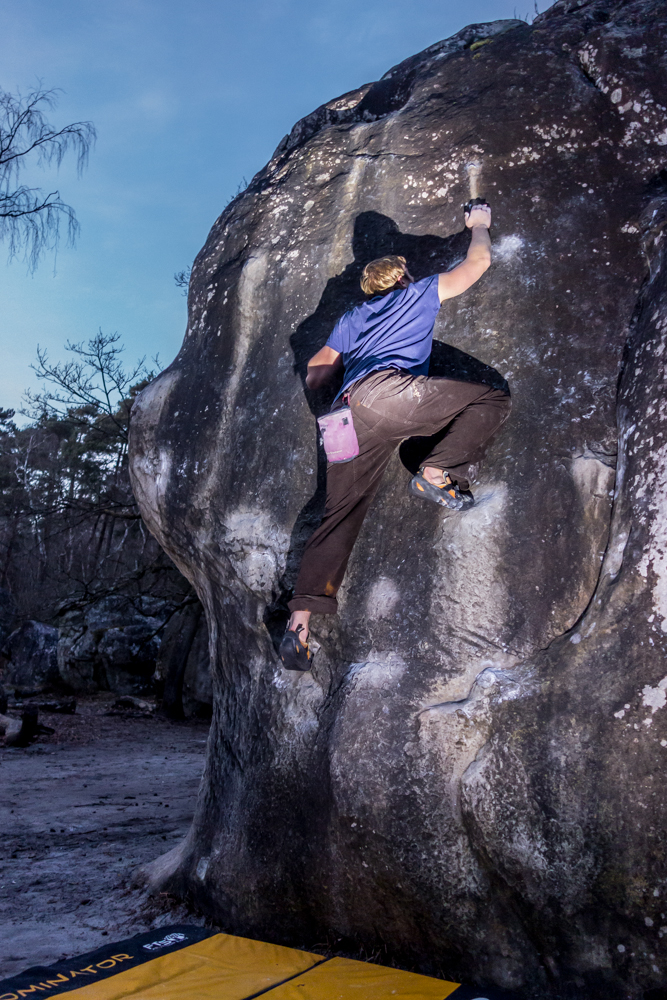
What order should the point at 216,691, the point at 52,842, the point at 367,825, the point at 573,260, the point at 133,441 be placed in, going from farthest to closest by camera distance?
the point at 52,842
the point at 133,441
the point at 216,691
the point at 573,260
the point at 367,825

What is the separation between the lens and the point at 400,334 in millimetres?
3107

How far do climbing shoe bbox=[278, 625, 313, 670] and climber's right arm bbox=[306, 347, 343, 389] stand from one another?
113 centimetres

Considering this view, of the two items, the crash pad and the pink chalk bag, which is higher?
the pink chalk bag

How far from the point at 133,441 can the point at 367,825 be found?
2.46 m

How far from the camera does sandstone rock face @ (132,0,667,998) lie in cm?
244

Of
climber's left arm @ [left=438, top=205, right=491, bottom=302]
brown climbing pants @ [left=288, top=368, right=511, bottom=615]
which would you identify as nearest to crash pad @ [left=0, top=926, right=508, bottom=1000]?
brown climbing pants @ [left=288, top=368, right=511, bottom=615]

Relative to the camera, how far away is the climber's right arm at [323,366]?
11.0ft

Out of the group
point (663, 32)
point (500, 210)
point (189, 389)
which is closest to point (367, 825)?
point (189, 389)

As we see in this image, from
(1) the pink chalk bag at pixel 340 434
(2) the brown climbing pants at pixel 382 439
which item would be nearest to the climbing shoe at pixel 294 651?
(2) the brown climbing pants at pixel 382 439

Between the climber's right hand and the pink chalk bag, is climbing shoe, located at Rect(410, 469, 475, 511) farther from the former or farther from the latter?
the climber's right hand

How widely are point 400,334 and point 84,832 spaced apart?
4.08 m

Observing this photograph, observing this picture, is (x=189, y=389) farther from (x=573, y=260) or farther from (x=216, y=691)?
(x=573, y=260)

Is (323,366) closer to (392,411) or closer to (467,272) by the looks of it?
(392,411)

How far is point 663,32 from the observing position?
3.34 m
